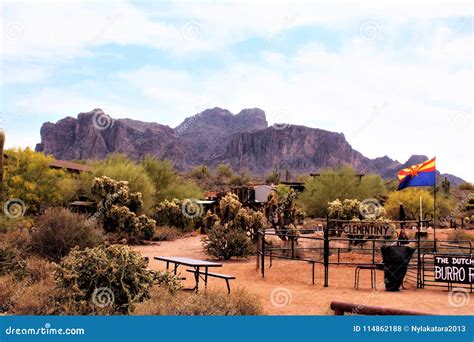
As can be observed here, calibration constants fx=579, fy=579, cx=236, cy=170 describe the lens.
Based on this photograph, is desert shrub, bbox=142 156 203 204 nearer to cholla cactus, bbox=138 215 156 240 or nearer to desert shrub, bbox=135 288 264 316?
cholla cactus, bbox=138 215 156 240

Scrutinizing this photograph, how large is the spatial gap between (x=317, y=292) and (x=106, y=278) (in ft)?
19.8

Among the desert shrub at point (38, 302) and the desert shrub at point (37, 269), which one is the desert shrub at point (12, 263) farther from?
the desert shrub at point (38, 302)

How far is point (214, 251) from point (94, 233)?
7.42 m

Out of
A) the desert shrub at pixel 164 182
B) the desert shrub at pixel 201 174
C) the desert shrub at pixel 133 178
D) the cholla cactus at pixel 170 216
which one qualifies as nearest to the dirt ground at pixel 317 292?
the cholla cactus at pixel 170 216

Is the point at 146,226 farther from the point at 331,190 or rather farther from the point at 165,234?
the point at 331,190

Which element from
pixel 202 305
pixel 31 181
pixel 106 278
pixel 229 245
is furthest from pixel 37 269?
pixel 31 181

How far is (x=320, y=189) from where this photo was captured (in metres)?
46.0

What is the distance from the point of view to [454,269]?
13.5 metres

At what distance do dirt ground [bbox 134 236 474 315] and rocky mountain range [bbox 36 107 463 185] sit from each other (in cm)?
12133

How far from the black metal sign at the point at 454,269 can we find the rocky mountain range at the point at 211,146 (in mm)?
125665

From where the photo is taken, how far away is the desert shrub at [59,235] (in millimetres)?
14047

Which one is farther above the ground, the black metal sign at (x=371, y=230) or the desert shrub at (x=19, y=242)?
the black metal sign at (x=371, y=230)

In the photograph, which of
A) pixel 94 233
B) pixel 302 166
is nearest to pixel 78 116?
pixel 302 166

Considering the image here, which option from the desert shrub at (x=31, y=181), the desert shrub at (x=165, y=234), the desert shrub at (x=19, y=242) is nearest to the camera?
the desert shrub at (x=19, y=242)
